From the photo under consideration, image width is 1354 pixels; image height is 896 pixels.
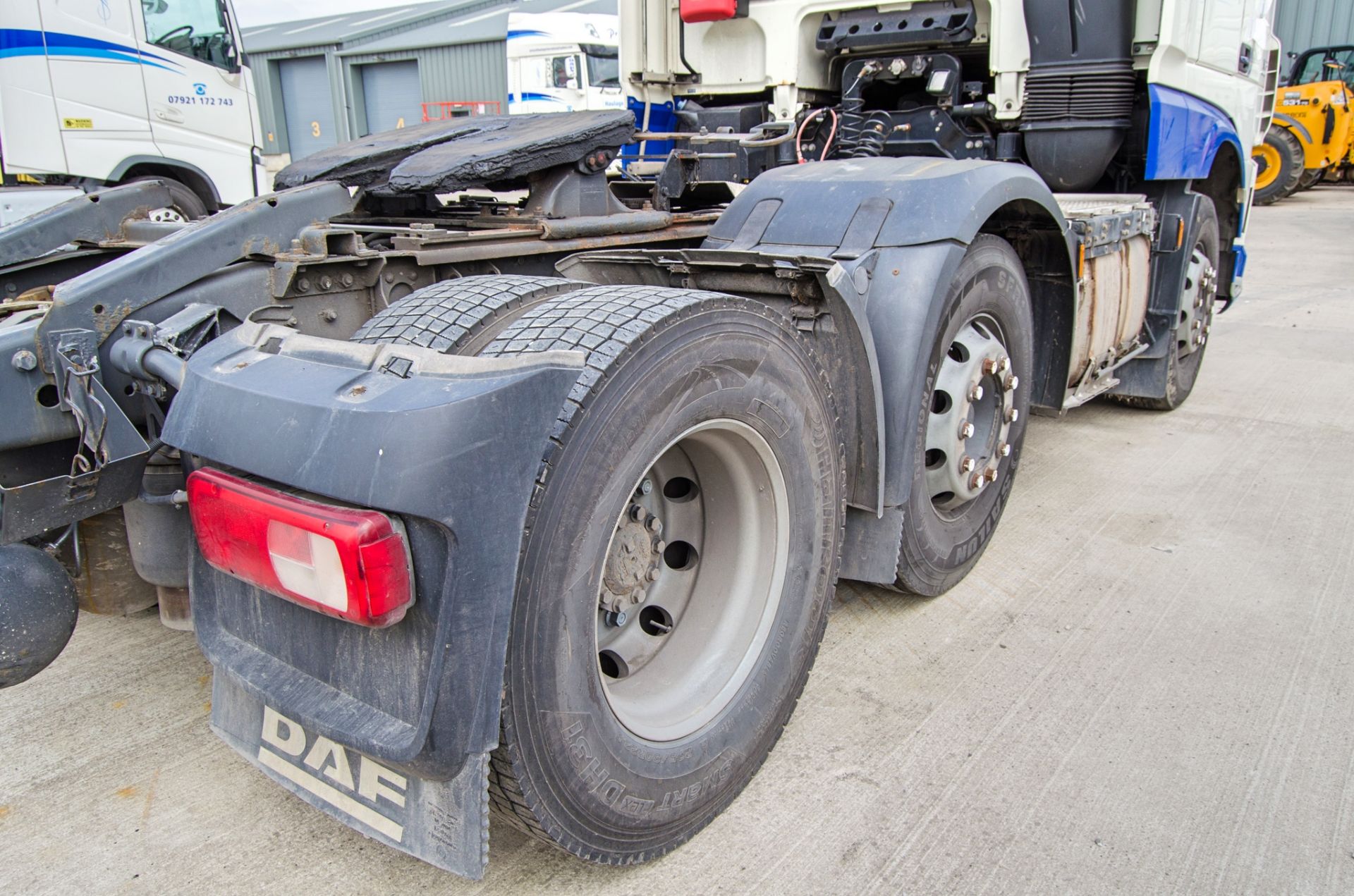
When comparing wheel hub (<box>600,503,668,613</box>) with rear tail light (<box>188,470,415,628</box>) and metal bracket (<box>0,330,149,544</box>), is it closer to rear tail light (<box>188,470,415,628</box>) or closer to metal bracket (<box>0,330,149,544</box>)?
rear tail light (<box>188,470,415,628</box>)

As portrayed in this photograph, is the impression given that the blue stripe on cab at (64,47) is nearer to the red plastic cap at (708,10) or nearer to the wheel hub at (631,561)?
the red plastic cap at (708,10)

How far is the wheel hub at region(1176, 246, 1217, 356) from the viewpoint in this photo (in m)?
5.01

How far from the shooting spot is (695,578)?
2.25 meters

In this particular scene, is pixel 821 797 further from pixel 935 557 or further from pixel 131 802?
pixel 131 802

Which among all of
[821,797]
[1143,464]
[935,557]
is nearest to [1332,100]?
[1143,464]

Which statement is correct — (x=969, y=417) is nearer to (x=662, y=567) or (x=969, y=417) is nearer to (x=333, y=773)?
(x=662, y=567)

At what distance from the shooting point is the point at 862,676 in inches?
106

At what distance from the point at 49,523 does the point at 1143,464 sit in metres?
4.42

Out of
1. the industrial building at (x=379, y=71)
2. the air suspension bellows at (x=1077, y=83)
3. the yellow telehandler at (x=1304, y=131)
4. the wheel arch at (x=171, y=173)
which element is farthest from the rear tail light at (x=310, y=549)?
the industrial building at (x=379, y=71)

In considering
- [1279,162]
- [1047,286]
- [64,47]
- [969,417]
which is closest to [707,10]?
[1047,286]

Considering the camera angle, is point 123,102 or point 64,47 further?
point 123,102

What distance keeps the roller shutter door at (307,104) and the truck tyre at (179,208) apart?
22858 millimetres

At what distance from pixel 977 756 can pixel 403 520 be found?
1.61m

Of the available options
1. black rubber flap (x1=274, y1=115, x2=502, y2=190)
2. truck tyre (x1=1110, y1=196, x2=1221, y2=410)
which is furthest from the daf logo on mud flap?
truck tyre (x1=1110, y1=196, x2=1221, y2=410)
